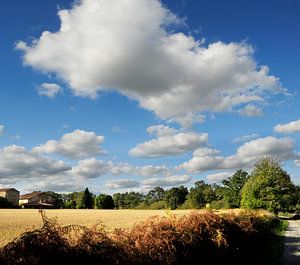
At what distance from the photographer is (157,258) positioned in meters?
7.85

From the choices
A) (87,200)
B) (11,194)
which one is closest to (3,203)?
(87,200)

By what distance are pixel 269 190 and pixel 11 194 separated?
458ft

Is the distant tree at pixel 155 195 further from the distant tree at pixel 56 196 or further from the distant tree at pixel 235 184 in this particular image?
the distant tree at pixel 235 184

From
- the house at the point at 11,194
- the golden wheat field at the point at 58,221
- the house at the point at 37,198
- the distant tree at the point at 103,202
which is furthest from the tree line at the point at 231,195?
the house at the point at 11,194

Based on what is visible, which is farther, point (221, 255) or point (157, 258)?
point (221, 255)

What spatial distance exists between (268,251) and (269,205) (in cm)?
4128

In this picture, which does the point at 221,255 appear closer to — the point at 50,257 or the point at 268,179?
the point at 50,257

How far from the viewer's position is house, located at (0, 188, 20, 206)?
169 metres

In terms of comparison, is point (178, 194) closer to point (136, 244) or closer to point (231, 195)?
point (231, 195)

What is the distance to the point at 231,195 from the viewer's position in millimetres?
110000

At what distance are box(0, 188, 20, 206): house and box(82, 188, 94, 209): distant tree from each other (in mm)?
43392

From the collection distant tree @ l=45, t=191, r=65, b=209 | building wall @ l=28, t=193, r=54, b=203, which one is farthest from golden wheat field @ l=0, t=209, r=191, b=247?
distant tree @ l=45, t=191, r=65, b=209

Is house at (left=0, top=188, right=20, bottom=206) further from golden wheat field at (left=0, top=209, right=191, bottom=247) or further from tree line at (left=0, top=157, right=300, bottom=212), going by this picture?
golden wheat field at (left=0, top=209, right=191, bottom=247)

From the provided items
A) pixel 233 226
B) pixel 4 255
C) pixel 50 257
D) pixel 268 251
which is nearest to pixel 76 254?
pixel 50 257
